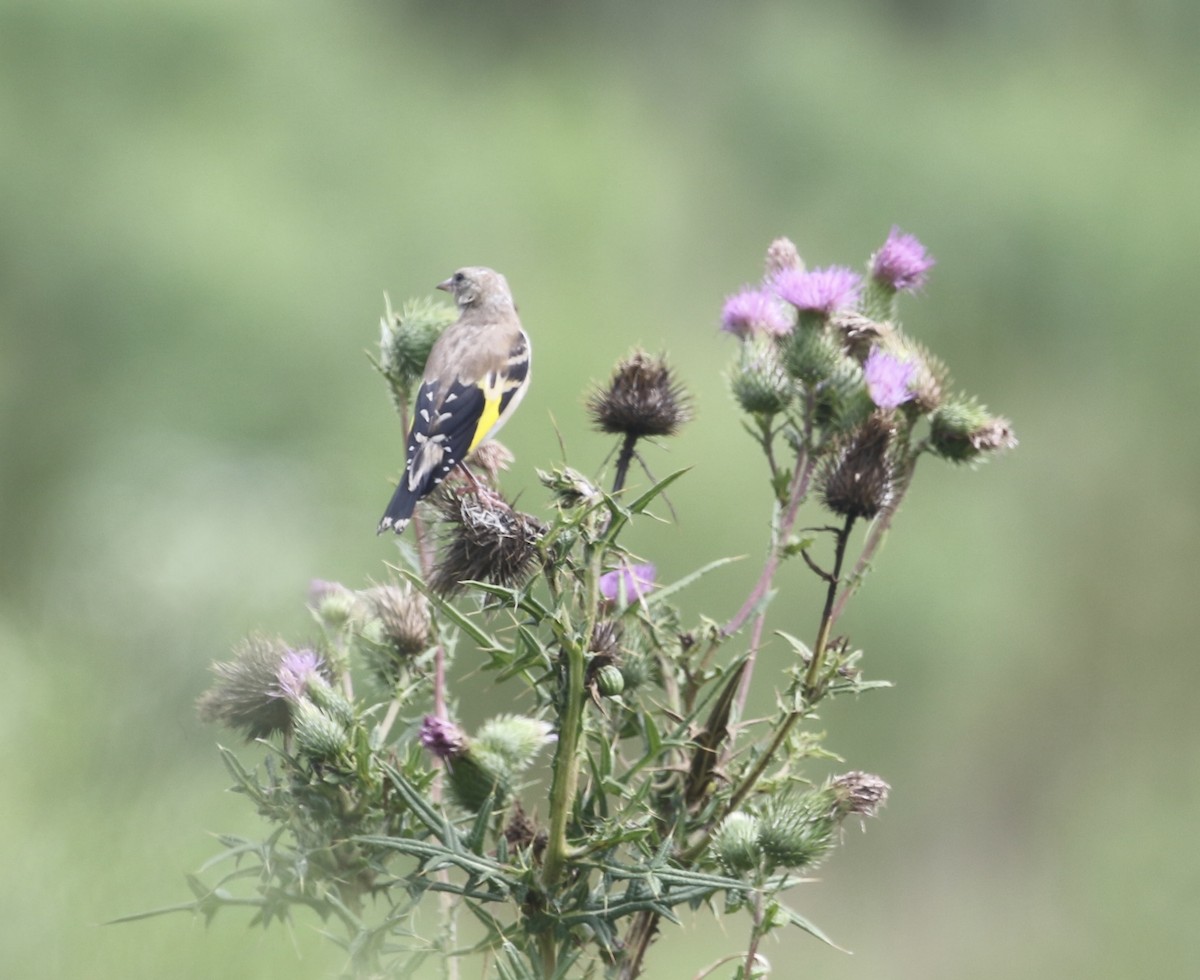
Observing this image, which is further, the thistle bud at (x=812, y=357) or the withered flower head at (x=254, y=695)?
the thistle bud at (x=812, y=357)

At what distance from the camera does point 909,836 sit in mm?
9469

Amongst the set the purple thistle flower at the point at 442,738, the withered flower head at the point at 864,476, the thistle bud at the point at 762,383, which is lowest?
the purple thistle flower at the point at 442,738

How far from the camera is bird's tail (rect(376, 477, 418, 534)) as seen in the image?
122 centimetres

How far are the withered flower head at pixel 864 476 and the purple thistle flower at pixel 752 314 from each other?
0.65 feet

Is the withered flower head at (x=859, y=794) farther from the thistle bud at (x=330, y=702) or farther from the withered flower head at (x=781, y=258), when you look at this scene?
the withered flower head at (x=781, y=258)

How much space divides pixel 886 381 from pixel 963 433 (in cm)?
13

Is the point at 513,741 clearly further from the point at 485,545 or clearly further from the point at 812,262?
the point at 812,262

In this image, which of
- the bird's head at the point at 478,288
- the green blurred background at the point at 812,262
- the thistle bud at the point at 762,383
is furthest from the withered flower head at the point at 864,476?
the green blurred background at the point at 812,262

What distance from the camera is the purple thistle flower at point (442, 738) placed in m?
0.89

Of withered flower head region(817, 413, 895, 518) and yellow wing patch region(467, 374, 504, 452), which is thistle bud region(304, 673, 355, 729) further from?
yellow wing patch region(467, 374, 504, 452)

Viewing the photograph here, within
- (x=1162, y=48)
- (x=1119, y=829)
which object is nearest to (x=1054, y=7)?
(x=1162, y=48)

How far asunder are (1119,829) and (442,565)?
6471 millimetres

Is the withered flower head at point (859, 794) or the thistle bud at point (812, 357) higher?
the thistle bud at point (812, 357)

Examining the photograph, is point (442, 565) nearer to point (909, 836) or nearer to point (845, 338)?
point (845, 338)
